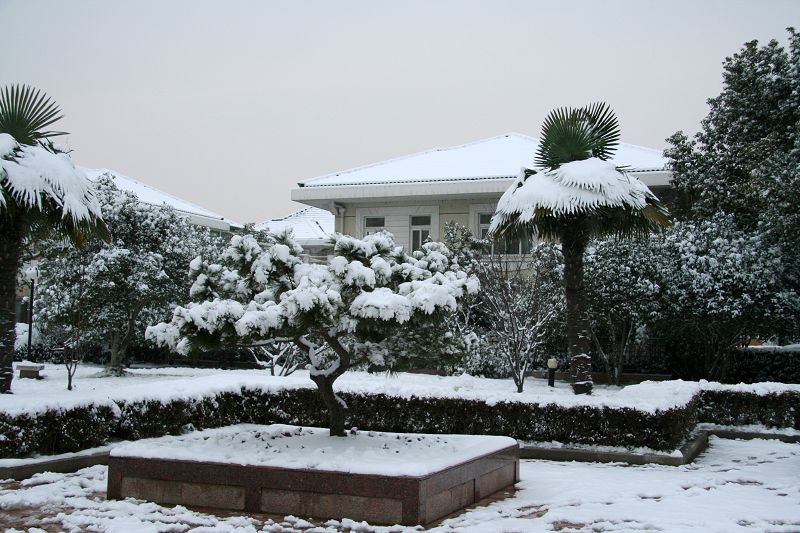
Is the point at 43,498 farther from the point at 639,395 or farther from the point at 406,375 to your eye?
the point at 406,375

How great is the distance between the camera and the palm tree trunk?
13.1 m

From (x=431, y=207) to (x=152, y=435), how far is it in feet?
44.9

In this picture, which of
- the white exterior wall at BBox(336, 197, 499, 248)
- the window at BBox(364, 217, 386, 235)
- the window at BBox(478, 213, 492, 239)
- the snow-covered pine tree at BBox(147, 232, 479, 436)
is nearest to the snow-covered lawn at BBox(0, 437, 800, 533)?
the snow-covered pine tree at BBox(147, 232, 479, 436)

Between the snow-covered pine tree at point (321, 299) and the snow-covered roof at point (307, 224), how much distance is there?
20585mm

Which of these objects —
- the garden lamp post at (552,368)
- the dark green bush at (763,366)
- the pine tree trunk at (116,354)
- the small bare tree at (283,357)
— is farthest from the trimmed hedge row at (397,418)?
the pine tree trunk at (116,354)

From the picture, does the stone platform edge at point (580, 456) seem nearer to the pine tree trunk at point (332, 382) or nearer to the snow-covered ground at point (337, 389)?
the snow-covered ground at point (337, 389)

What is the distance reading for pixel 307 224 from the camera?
1307 inches

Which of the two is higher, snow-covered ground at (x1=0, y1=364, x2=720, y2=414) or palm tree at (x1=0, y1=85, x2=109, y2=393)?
palm tree at (x1=0, y1=85, x2=109, y2=393)

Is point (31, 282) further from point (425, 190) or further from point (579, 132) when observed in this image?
point (579, 132)

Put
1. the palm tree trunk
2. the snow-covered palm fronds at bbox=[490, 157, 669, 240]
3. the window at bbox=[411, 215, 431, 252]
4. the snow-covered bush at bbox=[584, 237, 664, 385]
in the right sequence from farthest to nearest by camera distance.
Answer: the window at bbox=[411, 215, 431, 252] < the snow-covered bush at bbox=[584, 237, 664, 385] < the palm tree trunk < the snow-covered palm fronds at bbox=[490, 157, 669, 240]

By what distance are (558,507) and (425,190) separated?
15.1m

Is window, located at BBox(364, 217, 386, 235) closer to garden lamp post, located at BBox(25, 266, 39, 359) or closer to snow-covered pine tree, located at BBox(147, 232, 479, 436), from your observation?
garden lamp post, located at BBox(25, 266, 39, 359)

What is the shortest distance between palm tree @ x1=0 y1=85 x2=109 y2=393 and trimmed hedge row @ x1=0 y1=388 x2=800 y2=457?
234 centimetres

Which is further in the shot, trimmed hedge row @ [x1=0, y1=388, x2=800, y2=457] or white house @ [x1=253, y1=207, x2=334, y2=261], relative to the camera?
white house @ [x1=253, y1=207, x2=334, y2=261]
